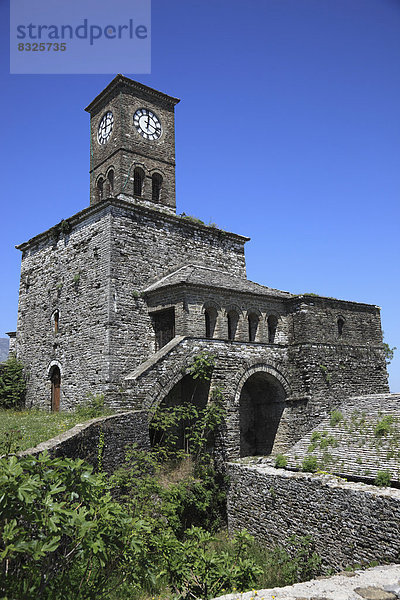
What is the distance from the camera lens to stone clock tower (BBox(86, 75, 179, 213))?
21.1 meters

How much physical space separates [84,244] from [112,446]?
9838mm

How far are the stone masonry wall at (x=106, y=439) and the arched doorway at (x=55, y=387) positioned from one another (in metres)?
7.48

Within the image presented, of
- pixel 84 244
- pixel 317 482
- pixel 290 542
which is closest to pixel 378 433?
pixel 317 482

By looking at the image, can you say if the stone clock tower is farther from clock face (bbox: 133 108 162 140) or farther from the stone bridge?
the stone bridge

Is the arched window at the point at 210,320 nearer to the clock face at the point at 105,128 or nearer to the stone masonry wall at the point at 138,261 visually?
the stone masonry wall at the point at 138,261

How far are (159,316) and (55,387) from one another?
6170 mm

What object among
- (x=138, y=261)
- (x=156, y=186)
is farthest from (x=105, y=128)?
(x=138, y=261)

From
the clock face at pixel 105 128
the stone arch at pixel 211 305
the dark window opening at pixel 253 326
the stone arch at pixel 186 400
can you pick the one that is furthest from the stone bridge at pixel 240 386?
the clock face at pixel 105 128

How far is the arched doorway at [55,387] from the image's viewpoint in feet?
64.0

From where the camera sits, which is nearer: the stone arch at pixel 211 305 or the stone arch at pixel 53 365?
the stone arch at pixel 211 305

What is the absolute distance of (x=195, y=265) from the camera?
2014 centimetres

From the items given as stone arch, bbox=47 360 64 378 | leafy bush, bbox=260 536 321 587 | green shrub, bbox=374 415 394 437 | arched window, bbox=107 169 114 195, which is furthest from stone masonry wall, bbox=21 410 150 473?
arched window, bbox=107 169 114 195

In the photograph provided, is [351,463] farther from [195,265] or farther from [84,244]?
[84,244]

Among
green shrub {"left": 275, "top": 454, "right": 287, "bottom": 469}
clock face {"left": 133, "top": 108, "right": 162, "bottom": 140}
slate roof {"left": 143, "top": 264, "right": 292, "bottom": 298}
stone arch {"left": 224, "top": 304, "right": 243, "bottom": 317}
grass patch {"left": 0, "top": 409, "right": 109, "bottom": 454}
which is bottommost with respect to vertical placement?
green shrub {"left": 275, "top": 454, "right": 287, "bottom": 469}
